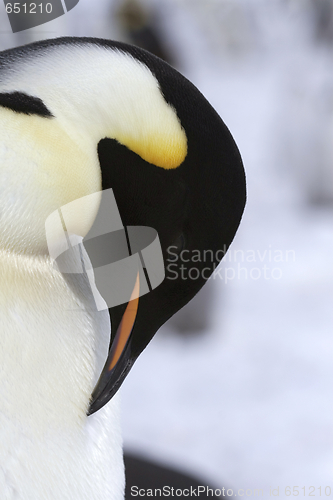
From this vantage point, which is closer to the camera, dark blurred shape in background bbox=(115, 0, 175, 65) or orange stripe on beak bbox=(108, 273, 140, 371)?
orange stripe on beak bbox=(108, 273, 140, 371)

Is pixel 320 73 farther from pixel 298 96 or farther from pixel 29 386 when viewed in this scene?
pixel 29 386

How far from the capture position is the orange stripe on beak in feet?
1.25

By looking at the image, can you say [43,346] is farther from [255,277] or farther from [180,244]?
[255,277]

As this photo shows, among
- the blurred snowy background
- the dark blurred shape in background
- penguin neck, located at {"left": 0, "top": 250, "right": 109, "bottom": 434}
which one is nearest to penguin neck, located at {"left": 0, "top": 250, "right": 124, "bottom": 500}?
penguin neck, located at {"left": 0, "top": 250, "right": 109, "bottom": 434}

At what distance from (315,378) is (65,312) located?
983 mm

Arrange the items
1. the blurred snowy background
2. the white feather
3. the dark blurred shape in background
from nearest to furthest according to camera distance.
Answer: the white feather → the blurred snowy background → the dark blurred shape in background

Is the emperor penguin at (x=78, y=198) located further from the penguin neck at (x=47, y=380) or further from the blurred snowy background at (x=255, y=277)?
the blurred snowy background at (x=255, y=277)

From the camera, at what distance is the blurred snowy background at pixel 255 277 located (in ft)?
3.25

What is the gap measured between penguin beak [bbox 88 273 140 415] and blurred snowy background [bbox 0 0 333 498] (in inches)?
23.9

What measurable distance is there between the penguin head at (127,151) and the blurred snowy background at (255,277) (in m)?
0.68

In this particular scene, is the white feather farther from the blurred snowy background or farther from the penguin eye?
the blurred snowy background

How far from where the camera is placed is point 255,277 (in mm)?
1589

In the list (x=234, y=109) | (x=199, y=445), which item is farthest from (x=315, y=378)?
(x=234, y=109)

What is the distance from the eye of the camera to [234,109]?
1.75m
